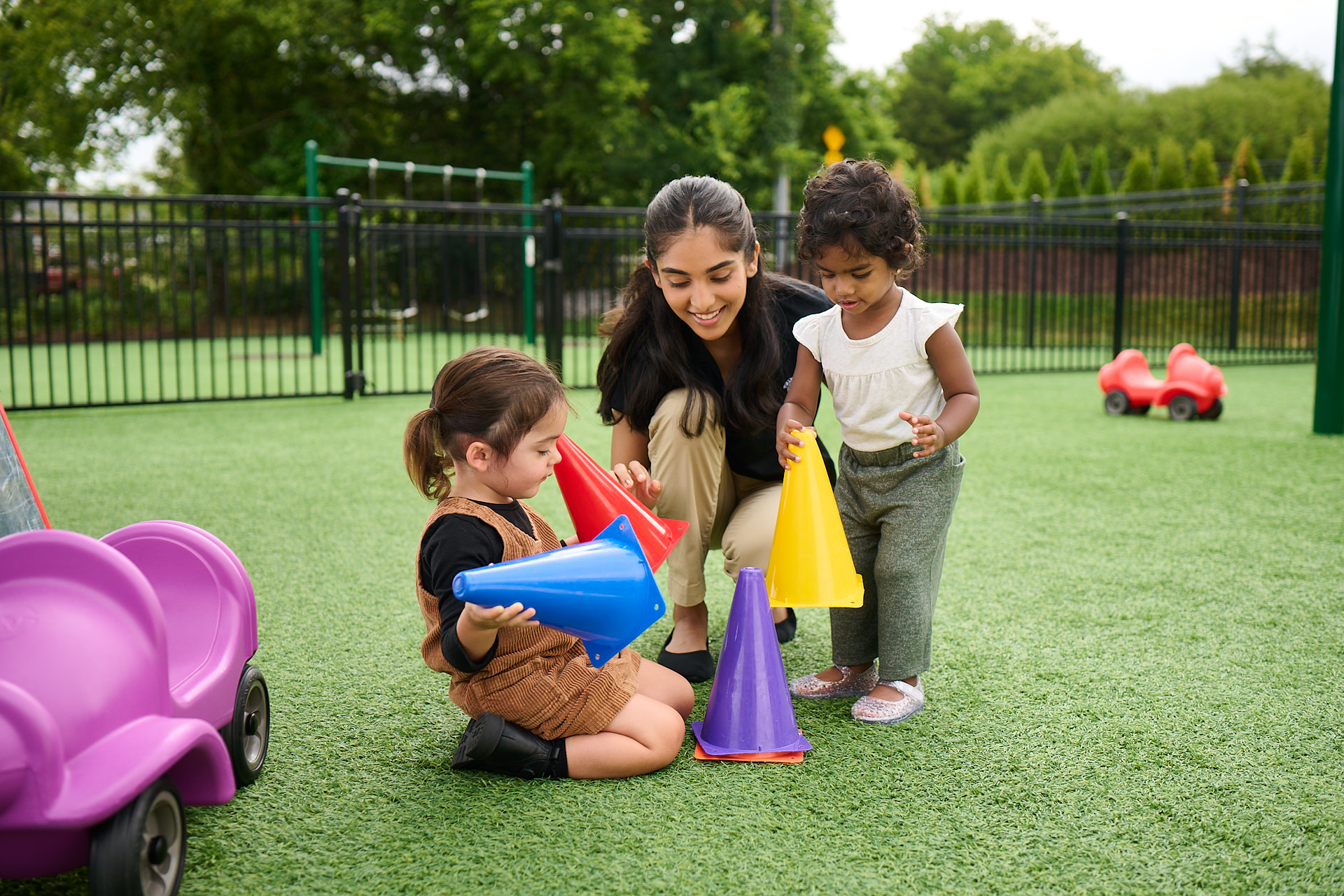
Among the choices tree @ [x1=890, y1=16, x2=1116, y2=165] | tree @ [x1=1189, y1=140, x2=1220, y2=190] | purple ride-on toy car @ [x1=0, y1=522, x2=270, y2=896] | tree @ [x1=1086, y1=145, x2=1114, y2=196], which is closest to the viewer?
purple ride-on toy car @ [x1=0, y1=522, x2=270, y2=896]

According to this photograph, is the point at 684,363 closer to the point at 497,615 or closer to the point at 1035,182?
the point at 497,615

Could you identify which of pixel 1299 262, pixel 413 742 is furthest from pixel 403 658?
pixel 1299 262

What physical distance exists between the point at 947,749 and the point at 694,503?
2.80 feet

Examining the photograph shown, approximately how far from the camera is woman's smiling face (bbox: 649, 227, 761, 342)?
2.16 meters

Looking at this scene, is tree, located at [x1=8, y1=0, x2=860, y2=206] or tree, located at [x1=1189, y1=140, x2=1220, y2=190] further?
tree, located at [x1=8, y1=0, x2=860, y2=206]

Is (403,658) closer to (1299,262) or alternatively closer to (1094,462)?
(1094,462)

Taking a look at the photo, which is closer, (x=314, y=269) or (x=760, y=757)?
(x=760, y=757)

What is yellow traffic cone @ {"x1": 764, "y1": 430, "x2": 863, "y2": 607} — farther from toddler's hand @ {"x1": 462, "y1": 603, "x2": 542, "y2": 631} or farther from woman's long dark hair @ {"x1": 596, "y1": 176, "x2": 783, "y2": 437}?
toddler's hand @ {"x1": 462, "y1": 603, "x2": 542, "y2": 631}

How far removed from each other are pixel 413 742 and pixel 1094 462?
410cm

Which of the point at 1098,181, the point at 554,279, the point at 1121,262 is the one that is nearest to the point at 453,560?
the point at 554,279

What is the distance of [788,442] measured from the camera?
2076mm

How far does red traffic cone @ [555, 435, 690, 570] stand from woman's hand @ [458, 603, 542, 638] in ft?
1.55

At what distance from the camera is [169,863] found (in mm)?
1380

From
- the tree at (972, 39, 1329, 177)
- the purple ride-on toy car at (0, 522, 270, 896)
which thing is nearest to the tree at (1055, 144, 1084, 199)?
the tree at (972, 39, 1329, 177)
